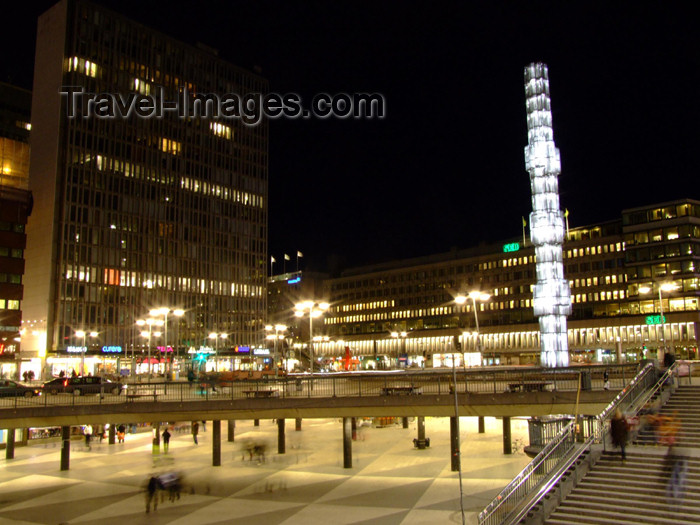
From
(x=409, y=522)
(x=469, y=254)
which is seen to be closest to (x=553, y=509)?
(x=409, y=522)

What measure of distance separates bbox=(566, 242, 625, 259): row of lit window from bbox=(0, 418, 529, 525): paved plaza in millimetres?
71057

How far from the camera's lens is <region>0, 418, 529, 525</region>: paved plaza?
2861cm

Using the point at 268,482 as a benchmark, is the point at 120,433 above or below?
above

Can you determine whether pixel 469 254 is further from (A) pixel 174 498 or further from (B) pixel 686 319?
(A) pixel 174 498

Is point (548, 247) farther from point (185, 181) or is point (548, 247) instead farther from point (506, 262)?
point (185, 181)

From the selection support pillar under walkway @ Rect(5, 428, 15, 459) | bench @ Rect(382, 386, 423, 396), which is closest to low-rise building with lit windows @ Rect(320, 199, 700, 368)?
bench @ Rect(382, 386, 423, 396)

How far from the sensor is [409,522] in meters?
26.5

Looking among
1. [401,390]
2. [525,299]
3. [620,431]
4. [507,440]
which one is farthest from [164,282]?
[620,431]

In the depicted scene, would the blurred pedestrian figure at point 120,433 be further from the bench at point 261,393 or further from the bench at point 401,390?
the bench at point 401,390

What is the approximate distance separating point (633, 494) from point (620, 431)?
256 centimetres

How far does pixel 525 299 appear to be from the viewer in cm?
12500

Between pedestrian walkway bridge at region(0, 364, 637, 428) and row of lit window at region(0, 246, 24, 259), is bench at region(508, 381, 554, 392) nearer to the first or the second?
pedestrian walkway bridge at region(0, 364, 637, 428)

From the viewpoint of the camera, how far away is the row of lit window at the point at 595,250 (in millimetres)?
112375

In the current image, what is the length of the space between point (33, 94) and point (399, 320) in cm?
8727
